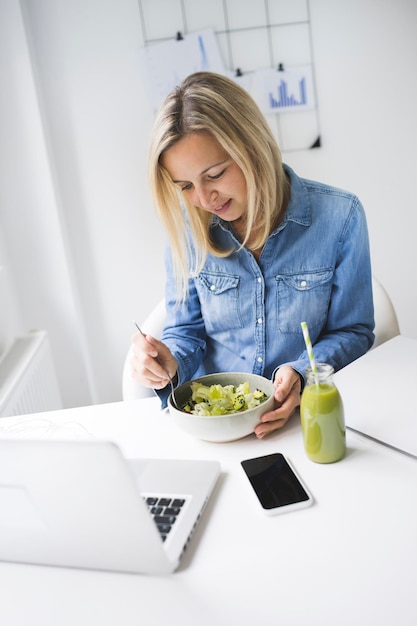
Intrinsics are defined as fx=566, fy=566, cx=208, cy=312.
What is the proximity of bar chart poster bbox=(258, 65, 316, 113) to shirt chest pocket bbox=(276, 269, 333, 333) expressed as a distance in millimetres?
1015

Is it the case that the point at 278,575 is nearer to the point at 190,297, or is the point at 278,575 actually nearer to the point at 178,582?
the point at 178,582

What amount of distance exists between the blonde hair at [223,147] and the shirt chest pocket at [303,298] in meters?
0.12

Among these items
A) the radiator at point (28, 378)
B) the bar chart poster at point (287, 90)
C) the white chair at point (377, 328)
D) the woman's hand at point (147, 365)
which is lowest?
the radiator at point (28, 378)

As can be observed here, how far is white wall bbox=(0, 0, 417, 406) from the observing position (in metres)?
1.97

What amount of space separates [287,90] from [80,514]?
69.7 inches

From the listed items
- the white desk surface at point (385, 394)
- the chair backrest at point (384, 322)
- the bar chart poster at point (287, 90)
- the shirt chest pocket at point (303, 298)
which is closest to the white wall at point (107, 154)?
the bar chart poster at point (287, 90)

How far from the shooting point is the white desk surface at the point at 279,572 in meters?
0.60

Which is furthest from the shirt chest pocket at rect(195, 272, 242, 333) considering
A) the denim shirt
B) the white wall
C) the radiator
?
the white wall

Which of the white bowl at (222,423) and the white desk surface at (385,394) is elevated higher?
the white bowl at (222,423)

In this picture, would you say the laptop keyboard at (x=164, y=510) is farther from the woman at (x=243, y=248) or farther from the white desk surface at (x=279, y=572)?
the woman at (x=243, y=248)

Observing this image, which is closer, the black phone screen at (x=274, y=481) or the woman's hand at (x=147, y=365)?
the black phone screen at (x=274, y=481)

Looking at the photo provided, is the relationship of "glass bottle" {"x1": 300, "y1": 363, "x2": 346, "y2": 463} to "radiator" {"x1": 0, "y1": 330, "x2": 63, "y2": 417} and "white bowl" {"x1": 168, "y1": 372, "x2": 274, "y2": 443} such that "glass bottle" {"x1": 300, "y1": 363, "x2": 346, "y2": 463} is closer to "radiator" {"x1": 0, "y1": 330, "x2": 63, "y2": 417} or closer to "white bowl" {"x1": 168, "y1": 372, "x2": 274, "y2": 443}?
"white bowl" {"x1": 168, "y1": 372, "x2": 274, "y2": 443}

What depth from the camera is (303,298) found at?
127cm

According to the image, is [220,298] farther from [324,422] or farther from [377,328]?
[324,422]
